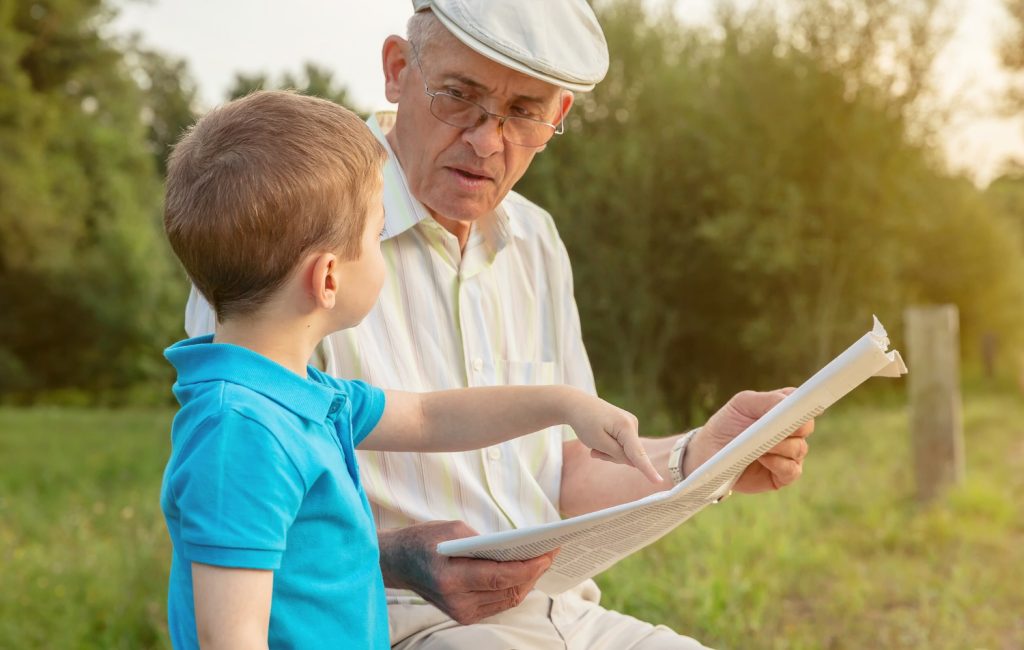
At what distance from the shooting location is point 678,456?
6.82 feet

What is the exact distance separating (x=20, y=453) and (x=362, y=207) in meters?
11.0

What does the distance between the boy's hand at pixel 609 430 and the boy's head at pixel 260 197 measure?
462mm

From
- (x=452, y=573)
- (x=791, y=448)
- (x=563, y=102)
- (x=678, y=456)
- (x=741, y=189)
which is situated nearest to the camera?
(x=452, y=573)

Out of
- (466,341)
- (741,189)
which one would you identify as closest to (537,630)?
(466,341)

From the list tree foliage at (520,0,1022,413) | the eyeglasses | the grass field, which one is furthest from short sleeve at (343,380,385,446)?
tree foliage at (520,0,1022,413)

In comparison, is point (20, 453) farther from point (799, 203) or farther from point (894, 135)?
point (894, 135)

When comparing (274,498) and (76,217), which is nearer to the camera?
(274,498)

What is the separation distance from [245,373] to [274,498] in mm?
170

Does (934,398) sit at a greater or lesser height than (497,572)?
greater

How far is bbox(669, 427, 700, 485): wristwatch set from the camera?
207 centimetres

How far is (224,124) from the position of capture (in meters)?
1.43

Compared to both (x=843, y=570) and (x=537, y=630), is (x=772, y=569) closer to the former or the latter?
(x=843, y=570)

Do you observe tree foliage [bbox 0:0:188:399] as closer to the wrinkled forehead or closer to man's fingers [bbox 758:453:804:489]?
the wrinkled forehead

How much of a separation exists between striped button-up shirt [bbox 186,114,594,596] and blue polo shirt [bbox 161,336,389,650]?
1.47 feet
